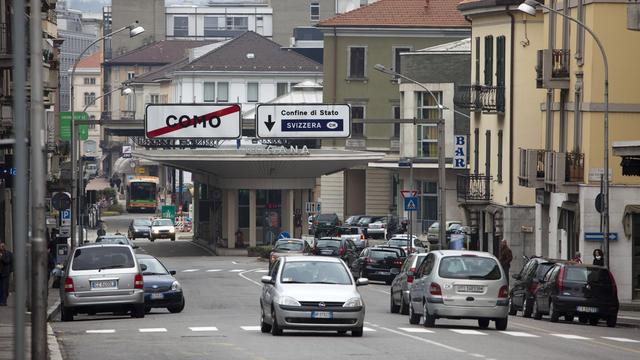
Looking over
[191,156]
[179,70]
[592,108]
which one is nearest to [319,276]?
[592,108]

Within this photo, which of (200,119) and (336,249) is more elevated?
(200,119)

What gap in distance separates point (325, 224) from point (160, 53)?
272 ft

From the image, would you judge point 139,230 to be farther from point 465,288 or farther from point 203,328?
point 465,288

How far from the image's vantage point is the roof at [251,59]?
476ft

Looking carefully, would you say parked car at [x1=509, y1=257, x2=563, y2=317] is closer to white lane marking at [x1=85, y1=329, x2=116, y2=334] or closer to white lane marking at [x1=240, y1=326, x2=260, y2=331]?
white lane marking at [x1=240, y1=326, x2=260, y2=331]

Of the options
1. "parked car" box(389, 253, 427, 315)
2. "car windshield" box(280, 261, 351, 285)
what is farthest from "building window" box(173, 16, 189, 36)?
"car windshield" box(280, 261, 351, 285)

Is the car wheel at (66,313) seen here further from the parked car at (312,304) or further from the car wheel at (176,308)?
the parked car at (312,304)

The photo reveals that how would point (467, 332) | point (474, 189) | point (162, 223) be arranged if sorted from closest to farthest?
point (467, 332)
point (474, 189)
point (162, 223)

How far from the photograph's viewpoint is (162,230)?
101 m

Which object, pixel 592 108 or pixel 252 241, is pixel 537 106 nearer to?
pixel 592 108

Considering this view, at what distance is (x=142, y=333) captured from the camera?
29781 mm

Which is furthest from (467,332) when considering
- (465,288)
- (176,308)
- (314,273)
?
(176,308)

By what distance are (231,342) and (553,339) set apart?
5.87 meters

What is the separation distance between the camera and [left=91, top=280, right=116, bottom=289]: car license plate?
33438mm
